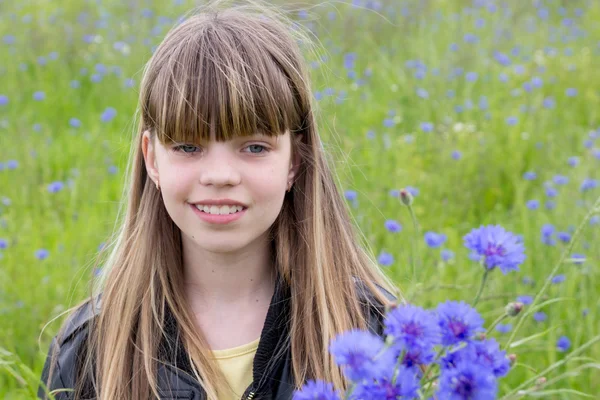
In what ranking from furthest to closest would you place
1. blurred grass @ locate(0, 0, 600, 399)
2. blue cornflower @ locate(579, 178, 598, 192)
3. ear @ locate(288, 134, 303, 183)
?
blue cornflower @ locate(579, 178, 598, 192)
blurred grass @ locate(0, 0, 600, 399)
ear @ locate(288, 134, 303, 183)

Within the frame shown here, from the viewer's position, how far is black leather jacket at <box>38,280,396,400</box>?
1437mm

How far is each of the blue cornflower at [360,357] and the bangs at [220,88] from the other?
733mm

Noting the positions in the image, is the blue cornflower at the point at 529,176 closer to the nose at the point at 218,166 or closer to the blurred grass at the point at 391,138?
the blurred grass at the point at 391,138

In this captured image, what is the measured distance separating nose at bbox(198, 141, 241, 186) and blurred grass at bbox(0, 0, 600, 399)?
41 cm

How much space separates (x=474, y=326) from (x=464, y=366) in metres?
0.04

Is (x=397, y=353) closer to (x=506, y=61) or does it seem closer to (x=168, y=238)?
(x=168, y=238)

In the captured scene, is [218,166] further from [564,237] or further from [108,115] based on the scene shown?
[108,115]

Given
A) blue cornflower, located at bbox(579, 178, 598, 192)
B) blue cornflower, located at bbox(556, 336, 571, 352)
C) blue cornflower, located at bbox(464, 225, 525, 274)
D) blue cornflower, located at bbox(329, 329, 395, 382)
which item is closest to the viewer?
blue cornflower, located at bbox(329, 329, 395, 382)

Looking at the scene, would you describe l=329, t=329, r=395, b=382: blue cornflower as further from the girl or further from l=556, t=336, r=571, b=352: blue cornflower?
l=556, t=336, r=571, b=352: blue cornflower

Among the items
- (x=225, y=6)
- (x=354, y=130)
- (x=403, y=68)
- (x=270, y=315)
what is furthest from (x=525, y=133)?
(x=270, y=315)

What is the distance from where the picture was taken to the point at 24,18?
4742 millimetres

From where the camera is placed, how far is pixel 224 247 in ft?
4.56

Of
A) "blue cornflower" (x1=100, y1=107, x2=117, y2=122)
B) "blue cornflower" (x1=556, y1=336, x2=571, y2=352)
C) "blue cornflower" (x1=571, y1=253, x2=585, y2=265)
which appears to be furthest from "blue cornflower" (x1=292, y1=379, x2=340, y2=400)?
"blue cornflower" (x1=100, y1=107, x2=117, y2=122)

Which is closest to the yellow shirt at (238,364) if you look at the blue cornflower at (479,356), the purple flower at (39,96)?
the blue cornflower at (479,356)
